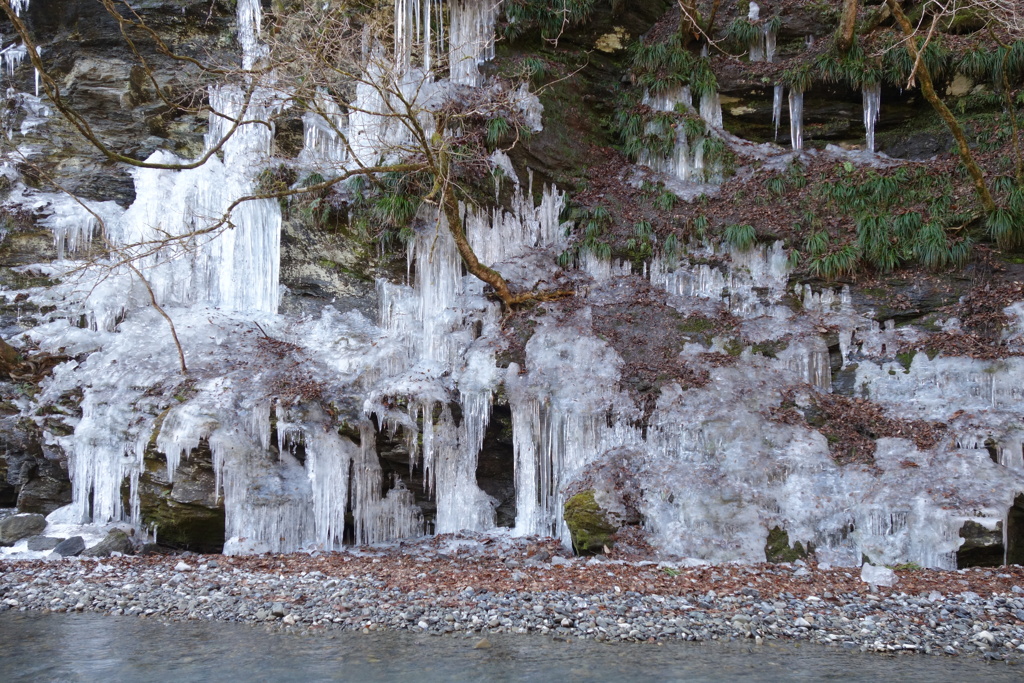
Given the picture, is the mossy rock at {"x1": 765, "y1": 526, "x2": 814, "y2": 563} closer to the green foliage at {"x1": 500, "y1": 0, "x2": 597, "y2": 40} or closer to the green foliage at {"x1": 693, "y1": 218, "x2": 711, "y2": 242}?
the green foliage at {"x1": 693, "y1": 218, "x2": 711, "y2": 242}

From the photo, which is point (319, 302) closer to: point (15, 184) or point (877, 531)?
point (15, 184)

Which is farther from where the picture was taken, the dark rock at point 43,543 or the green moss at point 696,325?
the green moss at point 696,325

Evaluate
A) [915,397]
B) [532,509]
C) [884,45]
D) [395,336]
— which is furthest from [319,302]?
[884,45]

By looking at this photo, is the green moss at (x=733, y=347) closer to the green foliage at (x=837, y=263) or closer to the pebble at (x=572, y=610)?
the green foliage at (x=837, y=263)

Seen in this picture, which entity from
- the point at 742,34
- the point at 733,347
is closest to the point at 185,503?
the point at 733,347

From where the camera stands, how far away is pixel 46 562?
809 centimetres

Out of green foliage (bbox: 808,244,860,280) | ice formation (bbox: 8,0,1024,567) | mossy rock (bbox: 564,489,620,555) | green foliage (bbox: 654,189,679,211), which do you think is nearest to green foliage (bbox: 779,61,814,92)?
green foliage (bbox: 654,189,679,211)

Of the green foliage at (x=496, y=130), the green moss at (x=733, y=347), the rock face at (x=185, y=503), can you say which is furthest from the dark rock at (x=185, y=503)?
the green moss at (x=733, y=347)

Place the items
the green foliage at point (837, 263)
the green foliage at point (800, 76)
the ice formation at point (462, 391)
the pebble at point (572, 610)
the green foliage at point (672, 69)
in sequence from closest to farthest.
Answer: the pebble at point (572, 610) < the ice formation at point (462, 391) < the green foliage at point (837, 263) < the green foliage at point (800, 76) < the green foliage at point (672, 69)

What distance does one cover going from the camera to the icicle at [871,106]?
13062 mm

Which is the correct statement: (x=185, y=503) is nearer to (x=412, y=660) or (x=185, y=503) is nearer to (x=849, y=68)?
(x=412, y=660)

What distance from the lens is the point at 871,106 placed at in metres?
13.2

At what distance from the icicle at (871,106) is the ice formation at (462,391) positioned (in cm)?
377

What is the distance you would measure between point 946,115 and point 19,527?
14.1m
